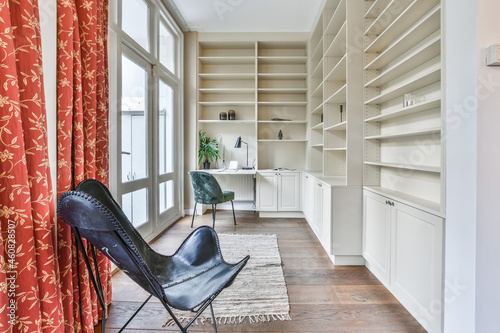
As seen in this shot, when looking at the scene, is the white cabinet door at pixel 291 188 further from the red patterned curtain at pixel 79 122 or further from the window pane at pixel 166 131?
the red patterned curtain at pixel 79 122

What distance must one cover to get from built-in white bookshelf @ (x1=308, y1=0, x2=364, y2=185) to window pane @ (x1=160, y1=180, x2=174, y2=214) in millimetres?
2320

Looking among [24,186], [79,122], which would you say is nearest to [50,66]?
[79,122]

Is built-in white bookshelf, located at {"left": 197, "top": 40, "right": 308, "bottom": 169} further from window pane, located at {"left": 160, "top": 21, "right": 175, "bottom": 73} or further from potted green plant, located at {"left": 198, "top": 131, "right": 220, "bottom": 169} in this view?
window pane, located at {"left": 160, "top": 21, "right": 175, "bottom": 73}

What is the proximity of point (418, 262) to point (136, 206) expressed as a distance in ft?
8.80

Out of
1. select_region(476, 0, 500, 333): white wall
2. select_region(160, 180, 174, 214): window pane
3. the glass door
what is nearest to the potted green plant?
select_region(160, 180, 174, 214): window pane

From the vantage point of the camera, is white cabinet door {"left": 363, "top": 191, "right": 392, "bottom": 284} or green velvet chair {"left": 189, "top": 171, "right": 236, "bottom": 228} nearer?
white cabinet door {"left": 363, "top": 191, "right": 392, "bottom": 284}

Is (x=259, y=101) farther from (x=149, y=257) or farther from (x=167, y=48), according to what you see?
(x=149, y=257)

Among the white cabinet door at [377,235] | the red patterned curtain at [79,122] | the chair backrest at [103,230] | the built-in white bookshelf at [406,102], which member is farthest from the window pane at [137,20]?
the white cabinet door at [377,235]

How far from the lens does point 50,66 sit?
1240 mm

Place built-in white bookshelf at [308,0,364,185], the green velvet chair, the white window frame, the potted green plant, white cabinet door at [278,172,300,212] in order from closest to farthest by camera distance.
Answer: the white window frame → built-in white bookshelf at [308,0,364,185] → the green velvet chair → white cabinet door at [278,172,300,212] → the potted green plant

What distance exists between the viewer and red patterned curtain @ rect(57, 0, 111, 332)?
1273 mm

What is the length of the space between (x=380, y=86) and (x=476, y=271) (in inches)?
72.0

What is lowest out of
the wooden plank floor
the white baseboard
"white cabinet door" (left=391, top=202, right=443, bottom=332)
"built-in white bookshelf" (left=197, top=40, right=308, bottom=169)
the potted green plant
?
the wooden plank floor

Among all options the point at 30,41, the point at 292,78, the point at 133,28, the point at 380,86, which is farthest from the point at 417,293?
the point at 292,78
